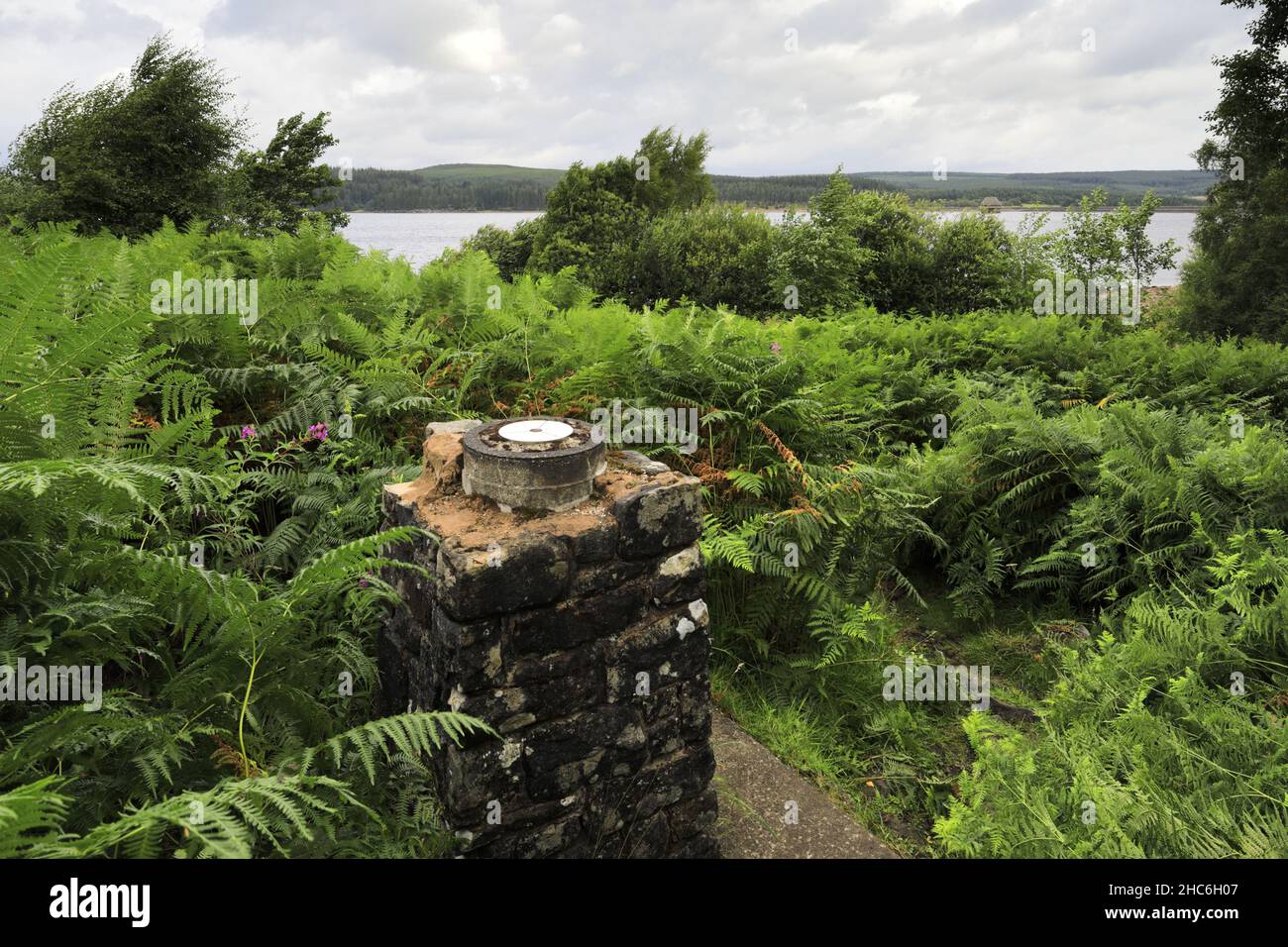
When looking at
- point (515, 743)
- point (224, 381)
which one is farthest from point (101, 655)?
point (224, 381)

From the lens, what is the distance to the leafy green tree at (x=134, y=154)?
20.6 m

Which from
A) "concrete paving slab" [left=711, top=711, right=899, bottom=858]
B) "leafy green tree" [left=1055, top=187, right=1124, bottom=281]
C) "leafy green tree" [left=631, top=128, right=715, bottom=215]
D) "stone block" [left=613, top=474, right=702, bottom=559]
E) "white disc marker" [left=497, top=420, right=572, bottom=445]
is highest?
"leafy green tree" [left=631, top=128, right=715, bottom=215]

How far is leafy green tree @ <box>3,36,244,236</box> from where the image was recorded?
812 inches

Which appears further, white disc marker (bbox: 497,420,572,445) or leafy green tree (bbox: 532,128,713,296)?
leafy green tree (bbox: 532,128,713,296)

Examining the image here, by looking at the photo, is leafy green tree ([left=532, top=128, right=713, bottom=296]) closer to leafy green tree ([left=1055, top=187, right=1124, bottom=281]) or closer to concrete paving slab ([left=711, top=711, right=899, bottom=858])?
leafy green tree ([left=1055, top=187, right=1124, bottom=281])

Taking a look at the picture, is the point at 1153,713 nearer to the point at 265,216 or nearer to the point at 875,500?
the point at 875,500

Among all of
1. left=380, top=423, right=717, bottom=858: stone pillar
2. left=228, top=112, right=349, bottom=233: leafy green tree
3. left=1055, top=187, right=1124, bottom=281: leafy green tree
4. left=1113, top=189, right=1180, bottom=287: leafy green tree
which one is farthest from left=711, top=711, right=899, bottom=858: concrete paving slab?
left=1113, top=189, right=1180, bottom=287: leafy green tree

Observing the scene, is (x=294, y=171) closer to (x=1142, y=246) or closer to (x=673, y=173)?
(x=673, y=173)

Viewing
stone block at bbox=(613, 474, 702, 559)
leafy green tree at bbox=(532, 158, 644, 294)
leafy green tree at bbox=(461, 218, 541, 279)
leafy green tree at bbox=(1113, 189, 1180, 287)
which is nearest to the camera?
stone block at bbox=(613, 474, 702, 559)

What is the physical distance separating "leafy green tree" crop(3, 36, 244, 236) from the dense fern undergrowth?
17.6 meters

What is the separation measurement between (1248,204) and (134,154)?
3337 centimetres

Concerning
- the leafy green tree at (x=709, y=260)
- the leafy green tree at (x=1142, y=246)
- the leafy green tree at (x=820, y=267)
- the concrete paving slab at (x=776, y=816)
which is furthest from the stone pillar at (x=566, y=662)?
the leafy green tree at (x=1142, y=246)

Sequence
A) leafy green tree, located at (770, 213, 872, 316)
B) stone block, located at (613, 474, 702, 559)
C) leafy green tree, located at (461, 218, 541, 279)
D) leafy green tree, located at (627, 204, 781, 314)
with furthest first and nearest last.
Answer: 1. leafy green tree, located at (461, 218, 541, 279)
2. leafy green tree, located at (627, 204, 781, 314)
3. leafy green tree, located at (770, 213, 872, 316)
4. stone block, located at (613, 474, 702, 559)

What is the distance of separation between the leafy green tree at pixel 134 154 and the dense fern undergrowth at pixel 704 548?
17554 mm
